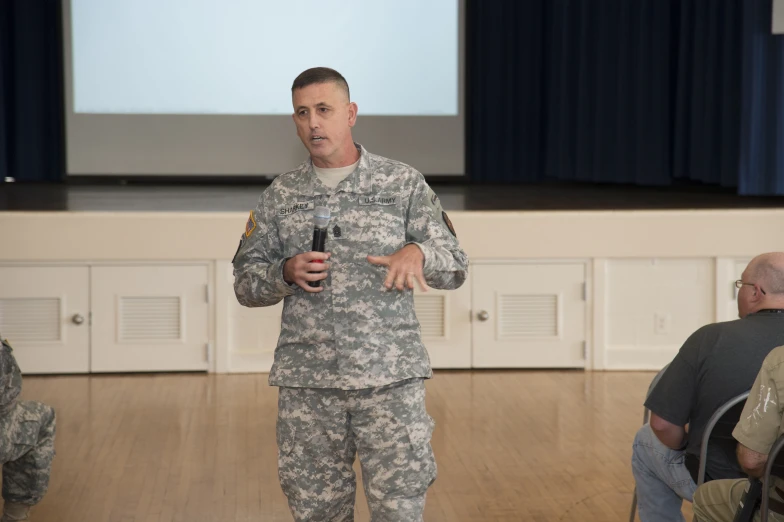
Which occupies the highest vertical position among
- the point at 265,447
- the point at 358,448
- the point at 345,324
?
the point at 345,324

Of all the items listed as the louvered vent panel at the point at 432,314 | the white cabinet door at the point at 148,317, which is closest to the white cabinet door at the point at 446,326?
the louvered vent panel at the point at 432,314

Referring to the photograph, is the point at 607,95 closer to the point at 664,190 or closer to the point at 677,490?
the point at 664,190

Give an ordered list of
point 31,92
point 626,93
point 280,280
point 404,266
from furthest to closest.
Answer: point 31,92 < point 626,93 < point 280,280 < point 404,266

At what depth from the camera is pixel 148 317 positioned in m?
5.77

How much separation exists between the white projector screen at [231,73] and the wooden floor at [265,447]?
11.9ft

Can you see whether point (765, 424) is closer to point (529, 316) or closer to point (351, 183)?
point (351, 183)

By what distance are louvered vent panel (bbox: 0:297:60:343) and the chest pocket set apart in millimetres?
3647

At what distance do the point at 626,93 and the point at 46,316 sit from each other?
565 centimetres

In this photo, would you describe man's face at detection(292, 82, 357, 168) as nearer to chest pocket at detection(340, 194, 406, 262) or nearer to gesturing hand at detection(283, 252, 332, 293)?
chest pocket at detection(340, 194, 406, 262)

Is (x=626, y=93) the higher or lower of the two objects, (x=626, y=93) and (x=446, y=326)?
the higher

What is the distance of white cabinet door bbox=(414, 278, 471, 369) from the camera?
5867 millimetres

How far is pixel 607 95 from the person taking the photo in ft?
31.4

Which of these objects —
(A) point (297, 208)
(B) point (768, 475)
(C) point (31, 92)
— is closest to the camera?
(B) point (768, 475)

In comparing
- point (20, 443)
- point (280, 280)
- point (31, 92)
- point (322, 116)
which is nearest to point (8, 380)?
point (20, 443)
